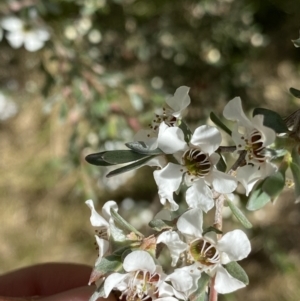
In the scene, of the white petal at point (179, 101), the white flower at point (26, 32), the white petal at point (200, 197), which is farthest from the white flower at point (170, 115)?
the white flower at point (26, 32)

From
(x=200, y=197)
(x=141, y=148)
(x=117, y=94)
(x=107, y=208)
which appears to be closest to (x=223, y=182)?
(x=200, y=197)

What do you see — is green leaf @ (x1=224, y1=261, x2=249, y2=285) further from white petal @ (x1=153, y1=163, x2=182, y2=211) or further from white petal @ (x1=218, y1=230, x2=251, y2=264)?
white petal @ (x1=153, y1=163, x2=182, y2=211)

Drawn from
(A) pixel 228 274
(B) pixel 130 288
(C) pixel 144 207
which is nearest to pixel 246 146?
(A) pixel 228 274

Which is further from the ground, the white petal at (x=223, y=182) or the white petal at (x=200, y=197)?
the white petal at (x=223, y=182)

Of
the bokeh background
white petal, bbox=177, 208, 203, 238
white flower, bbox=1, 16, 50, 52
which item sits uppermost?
white petal, bbox=177, 208, 203, 238

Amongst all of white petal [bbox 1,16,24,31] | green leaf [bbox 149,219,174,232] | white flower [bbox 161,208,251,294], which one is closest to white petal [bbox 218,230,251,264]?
white flower [bbox 161,208,251,294]

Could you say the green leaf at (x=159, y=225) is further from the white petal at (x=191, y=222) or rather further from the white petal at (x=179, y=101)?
the white petal at (x=179, y=101)

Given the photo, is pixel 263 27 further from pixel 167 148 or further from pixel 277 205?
pixel 167 148

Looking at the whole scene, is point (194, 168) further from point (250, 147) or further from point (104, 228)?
point (104, 228)
